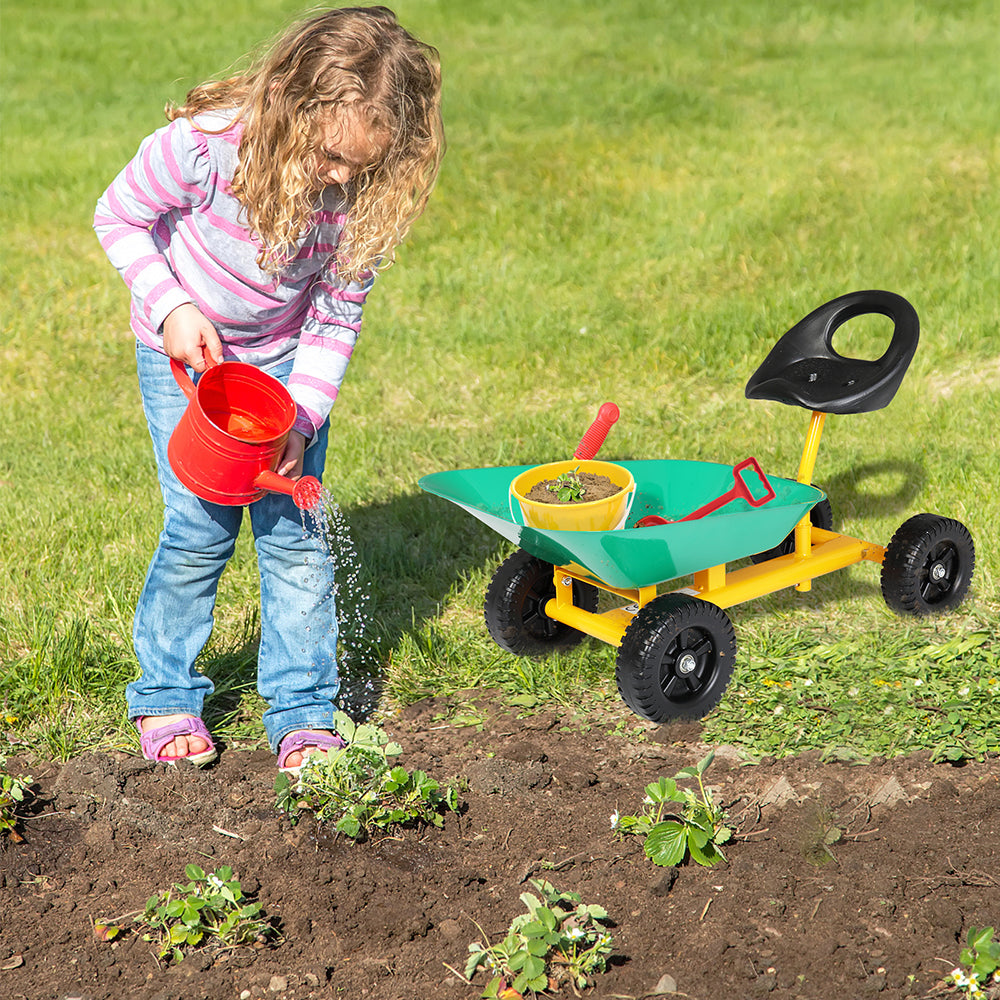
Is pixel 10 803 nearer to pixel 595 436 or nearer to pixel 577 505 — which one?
pixel 577 505

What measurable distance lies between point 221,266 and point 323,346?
0.32 m

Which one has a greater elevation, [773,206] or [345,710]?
[773,206]

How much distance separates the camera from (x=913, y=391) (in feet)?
17.9

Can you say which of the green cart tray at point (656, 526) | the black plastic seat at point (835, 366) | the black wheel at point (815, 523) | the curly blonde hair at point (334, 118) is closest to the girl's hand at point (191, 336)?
the curly blonde hair at point (334, 118)

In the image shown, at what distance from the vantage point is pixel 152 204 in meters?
2.72

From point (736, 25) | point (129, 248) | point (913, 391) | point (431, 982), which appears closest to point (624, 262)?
point (913, 391)

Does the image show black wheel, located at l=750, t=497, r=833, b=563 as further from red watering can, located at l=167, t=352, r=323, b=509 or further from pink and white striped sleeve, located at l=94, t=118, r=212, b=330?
pink and white striped sleeve, located at l=94, t=118, r=212, b=330

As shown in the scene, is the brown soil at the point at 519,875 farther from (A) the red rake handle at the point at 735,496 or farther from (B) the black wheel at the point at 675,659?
(A) the red rake handle at the point at 735,496

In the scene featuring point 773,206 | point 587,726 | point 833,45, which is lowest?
point 587,726

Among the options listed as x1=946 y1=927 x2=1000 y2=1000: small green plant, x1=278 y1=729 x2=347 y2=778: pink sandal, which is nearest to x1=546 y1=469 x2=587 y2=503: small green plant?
x1=278 y1=729 x2=347 y2=778: pink sandal

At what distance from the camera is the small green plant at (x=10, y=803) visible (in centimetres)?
278

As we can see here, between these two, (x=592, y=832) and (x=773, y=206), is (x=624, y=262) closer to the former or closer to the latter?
(x=773, y=206)

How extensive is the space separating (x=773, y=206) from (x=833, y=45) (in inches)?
181

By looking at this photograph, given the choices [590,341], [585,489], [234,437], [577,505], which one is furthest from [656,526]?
[590,341]
